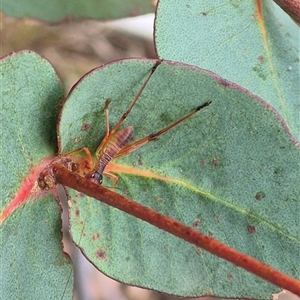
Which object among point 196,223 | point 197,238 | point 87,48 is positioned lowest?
point 87,48

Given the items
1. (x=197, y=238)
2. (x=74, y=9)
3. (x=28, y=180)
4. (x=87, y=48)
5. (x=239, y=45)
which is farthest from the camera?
(x=87, y=48)

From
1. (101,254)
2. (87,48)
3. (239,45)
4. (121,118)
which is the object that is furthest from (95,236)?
(87,48)

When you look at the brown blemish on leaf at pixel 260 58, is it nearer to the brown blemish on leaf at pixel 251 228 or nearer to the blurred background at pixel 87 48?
the brown blemish on leaf at pixel 251 228

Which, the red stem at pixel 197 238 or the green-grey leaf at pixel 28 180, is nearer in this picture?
the red stem at pixel 197 238

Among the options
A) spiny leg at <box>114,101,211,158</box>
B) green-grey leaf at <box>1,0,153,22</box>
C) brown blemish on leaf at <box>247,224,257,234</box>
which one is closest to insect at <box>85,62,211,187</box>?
spiny leg at <box>114,101,211,158</box>

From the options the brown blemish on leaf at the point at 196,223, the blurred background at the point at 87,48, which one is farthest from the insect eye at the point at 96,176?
the blurred background at the point at 87,48

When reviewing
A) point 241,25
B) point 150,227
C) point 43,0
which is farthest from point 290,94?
point 43,0

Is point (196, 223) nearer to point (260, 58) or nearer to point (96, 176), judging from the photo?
point (96, 176)

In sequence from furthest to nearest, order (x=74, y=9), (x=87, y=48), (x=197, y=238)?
(x=87, y=48) → (x=74, y=9) → (x=197, y=238)
